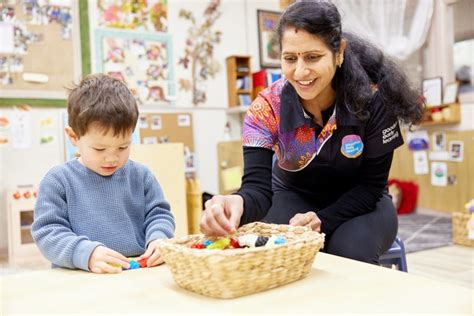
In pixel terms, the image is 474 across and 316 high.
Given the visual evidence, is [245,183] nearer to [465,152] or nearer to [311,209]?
[311,209]

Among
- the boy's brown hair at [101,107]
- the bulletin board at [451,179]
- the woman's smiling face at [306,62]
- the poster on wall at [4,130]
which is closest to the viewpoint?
the boy's brown hair at [101,107]

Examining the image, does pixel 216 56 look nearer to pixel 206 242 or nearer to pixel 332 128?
pixel 332 128

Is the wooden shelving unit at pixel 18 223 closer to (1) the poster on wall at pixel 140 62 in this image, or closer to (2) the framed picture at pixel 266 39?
(1) the poster on wall at pixel 140 62

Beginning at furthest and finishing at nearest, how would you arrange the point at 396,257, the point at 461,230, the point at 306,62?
the point at 461,230
the point at 396,257
the point at 306,62

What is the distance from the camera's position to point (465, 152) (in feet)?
10.6

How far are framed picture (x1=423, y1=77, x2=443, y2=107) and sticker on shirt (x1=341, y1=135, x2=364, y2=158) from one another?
243 cm

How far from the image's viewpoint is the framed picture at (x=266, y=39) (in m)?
3.90

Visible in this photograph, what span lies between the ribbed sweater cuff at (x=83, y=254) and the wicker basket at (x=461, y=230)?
2.28 meters

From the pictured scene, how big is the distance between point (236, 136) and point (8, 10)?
1.82 m

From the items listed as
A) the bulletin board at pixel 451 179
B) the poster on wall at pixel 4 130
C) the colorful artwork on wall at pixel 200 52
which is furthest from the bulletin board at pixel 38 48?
the bulletin board at pixel 451 179

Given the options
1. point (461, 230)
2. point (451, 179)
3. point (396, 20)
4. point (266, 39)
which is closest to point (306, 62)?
point (461, 230)

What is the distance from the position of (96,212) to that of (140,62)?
103 inches

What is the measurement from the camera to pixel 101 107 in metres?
0.95

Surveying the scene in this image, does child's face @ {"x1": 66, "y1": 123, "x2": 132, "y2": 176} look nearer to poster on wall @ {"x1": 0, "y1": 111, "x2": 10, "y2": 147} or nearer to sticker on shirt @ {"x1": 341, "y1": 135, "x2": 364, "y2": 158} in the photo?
sticker on shirt @ {"x1": 341, "y1": 135, "x2": 364, "y2": 158}
